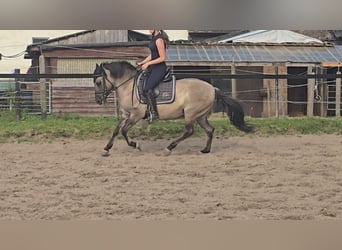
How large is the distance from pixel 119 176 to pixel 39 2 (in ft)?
4.28

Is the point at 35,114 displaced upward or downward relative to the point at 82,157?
upward

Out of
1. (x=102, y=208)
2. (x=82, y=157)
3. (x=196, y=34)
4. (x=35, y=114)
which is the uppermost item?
(x=196, y=34)

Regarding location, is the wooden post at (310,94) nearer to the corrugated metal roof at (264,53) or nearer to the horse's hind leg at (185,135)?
the corrugated metal roof at (264,53)

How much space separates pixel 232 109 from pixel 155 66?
62 centimetres

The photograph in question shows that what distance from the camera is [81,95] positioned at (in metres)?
4.04

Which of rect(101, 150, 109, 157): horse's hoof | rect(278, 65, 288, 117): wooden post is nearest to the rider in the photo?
rect(101, 150, 109, 157): horse's hoof

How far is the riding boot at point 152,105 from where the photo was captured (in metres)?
3.96

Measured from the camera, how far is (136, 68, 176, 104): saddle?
3.97 metres

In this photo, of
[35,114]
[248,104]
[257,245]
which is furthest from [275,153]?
[35,114]

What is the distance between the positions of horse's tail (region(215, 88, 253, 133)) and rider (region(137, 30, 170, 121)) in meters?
0.43

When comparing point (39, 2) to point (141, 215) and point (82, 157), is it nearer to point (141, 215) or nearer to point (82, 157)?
point (82, 157)

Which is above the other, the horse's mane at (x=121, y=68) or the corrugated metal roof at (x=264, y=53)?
the corrugated metal roof at (x=264, y=53)

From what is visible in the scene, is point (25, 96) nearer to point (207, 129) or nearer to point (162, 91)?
point (162, 91)

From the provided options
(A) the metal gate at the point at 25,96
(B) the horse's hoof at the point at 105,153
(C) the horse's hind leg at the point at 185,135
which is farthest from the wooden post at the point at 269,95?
(A) the metal gate at the point at 25,96
